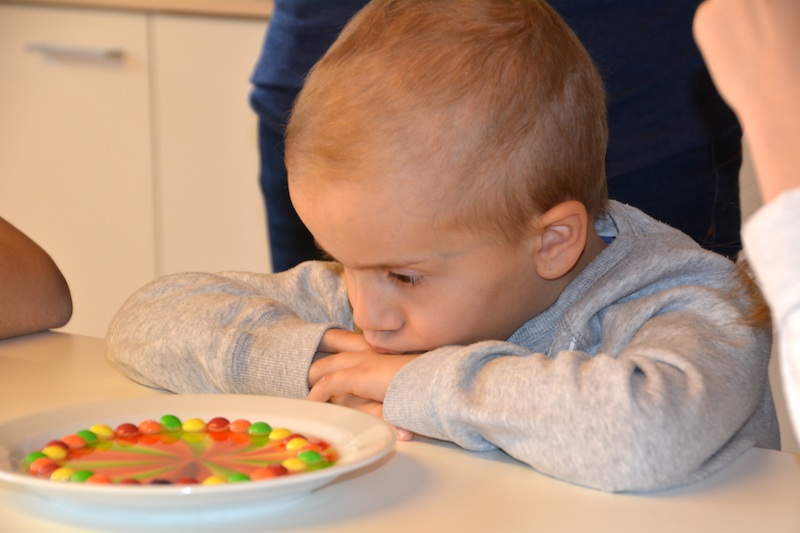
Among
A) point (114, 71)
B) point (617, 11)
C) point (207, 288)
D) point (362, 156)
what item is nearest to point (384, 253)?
point (362, 156)

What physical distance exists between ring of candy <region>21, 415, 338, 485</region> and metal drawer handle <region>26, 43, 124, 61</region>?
1899 millimetres

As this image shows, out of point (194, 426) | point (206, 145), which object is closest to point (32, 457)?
point (194, 426)

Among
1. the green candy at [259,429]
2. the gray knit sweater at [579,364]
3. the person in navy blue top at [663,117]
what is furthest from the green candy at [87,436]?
the person in navy blue top at [663,117]

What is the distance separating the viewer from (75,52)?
2482 mm

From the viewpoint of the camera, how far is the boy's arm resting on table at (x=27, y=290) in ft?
3.60

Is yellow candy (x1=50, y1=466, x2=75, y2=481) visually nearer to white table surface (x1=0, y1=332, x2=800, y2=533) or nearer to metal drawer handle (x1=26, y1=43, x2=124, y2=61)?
white table surface (x1=0, y1=332, x2=800, y2=533)

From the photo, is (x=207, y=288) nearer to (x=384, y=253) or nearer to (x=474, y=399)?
(x=384, y=253)

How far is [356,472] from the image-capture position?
68 centimetres

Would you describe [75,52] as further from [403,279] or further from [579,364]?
[579,364]

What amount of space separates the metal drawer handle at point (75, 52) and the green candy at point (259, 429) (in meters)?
1.93

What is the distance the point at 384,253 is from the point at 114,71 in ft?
5.94

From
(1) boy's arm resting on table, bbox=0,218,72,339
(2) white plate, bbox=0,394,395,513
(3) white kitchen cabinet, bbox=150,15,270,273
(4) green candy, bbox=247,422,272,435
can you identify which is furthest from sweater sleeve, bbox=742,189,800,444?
(3) white kitchen cabinet, bbox=150,15,270,273

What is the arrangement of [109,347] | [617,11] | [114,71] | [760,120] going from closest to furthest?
[760,120] < [109,347] < [617,11] < [114,71]

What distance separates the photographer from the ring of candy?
24.5 inches
